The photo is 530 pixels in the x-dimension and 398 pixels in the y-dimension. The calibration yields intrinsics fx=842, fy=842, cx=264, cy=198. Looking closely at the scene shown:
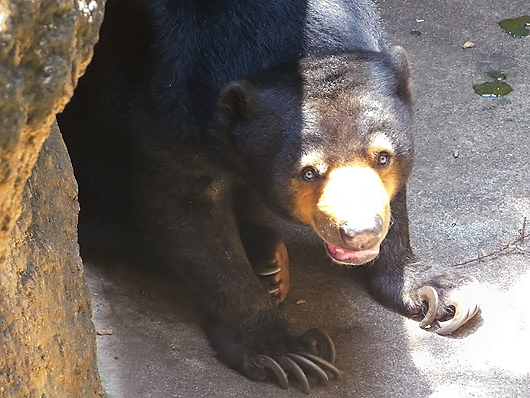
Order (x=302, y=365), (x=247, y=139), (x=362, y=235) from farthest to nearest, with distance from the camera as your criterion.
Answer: (x=302, y=365)
(x=247, y=139)
(x=362, y=235)

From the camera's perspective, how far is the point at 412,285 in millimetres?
4762

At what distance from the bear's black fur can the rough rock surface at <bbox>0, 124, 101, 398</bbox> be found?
1.01 metres

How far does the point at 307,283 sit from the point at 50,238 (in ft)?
7.19

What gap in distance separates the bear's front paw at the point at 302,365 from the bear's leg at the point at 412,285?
59 cm

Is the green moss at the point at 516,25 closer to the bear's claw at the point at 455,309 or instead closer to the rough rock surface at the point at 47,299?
the bear's claw at the point at 455,309

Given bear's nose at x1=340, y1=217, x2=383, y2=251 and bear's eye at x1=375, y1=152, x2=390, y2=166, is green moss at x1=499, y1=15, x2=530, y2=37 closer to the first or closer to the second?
bear's eye at x1=375, y1=152, x2=390, y2=166

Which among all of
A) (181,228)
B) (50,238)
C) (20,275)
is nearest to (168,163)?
(181,228)

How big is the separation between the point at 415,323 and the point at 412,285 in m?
0.23

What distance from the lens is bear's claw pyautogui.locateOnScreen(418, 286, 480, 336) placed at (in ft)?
14.8

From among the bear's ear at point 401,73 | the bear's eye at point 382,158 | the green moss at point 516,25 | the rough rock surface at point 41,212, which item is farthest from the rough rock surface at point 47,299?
the green moss at point 516,25

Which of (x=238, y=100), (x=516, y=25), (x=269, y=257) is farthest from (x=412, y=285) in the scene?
(x=516, y=25)

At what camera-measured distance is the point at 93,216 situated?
5078 mm

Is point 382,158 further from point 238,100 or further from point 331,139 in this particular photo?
point 238,100

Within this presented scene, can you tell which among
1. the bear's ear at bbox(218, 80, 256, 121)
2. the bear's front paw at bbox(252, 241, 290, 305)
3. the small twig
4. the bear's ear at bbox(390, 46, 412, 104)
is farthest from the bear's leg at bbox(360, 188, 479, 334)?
the bear's ear at bbox(218, 80, 256, 121)
